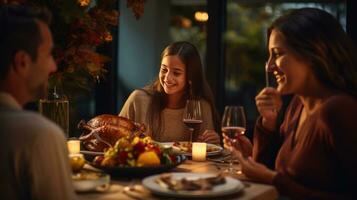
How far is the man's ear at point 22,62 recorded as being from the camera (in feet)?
5.11

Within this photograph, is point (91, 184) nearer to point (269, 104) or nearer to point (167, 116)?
point (269, 104)

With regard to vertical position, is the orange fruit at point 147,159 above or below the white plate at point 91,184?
above

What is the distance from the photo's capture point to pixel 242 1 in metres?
4.33

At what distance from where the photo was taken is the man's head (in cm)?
154

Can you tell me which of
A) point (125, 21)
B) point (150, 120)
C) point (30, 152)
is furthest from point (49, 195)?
point (125, 21)

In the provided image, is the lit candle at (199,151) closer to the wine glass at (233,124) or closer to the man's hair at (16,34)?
the wine glass at (233,124)

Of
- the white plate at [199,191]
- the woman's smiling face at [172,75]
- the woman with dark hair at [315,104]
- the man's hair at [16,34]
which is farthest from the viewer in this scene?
the woman's smiling face at [172,75]

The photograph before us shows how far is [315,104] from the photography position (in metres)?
2.05

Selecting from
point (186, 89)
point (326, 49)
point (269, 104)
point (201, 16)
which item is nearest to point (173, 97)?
point (186, 89)

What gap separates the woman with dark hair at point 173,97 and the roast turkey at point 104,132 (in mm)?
685

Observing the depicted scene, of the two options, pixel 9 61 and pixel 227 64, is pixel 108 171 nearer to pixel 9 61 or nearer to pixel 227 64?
pixel 9 61

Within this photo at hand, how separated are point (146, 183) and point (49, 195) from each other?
0.40 m

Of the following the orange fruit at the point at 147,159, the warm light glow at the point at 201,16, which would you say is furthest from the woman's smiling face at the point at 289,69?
the warm light glow at the point at 201,16

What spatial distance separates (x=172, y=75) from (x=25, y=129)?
1.78m
